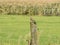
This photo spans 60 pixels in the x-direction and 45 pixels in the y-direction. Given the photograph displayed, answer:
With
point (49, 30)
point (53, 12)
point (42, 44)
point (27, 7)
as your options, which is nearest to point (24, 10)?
point (27, 7)

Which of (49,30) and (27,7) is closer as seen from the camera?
(49,30)

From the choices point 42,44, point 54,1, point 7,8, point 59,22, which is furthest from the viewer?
point 54,1

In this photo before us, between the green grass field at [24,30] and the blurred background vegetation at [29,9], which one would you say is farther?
the blurred background vegetation at [29,9]

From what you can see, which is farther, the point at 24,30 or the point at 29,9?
the point at 29,9

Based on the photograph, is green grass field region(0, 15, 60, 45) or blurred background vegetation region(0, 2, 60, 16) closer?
green grass field region(0, 15, 60, 45)

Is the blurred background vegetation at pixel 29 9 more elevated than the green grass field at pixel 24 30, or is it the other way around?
the green grass field at pixel 24 30

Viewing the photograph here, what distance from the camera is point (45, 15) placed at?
2248 cm

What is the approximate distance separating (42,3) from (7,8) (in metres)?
2.81

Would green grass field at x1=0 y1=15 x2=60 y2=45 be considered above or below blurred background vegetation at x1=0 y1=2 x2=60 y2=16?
above

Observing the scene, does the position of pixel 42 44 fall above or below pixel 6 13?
above

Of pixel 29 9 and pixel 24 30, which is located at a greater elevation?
pixel 24 30

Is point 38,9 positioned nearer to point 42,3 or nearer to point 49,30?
point 42,3

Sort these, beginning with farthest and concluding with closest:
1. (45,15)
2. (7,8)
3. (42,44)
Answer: (7,8)
(45,15)
(42,44)

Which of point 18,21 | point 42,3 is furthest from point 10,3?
point 18,21
